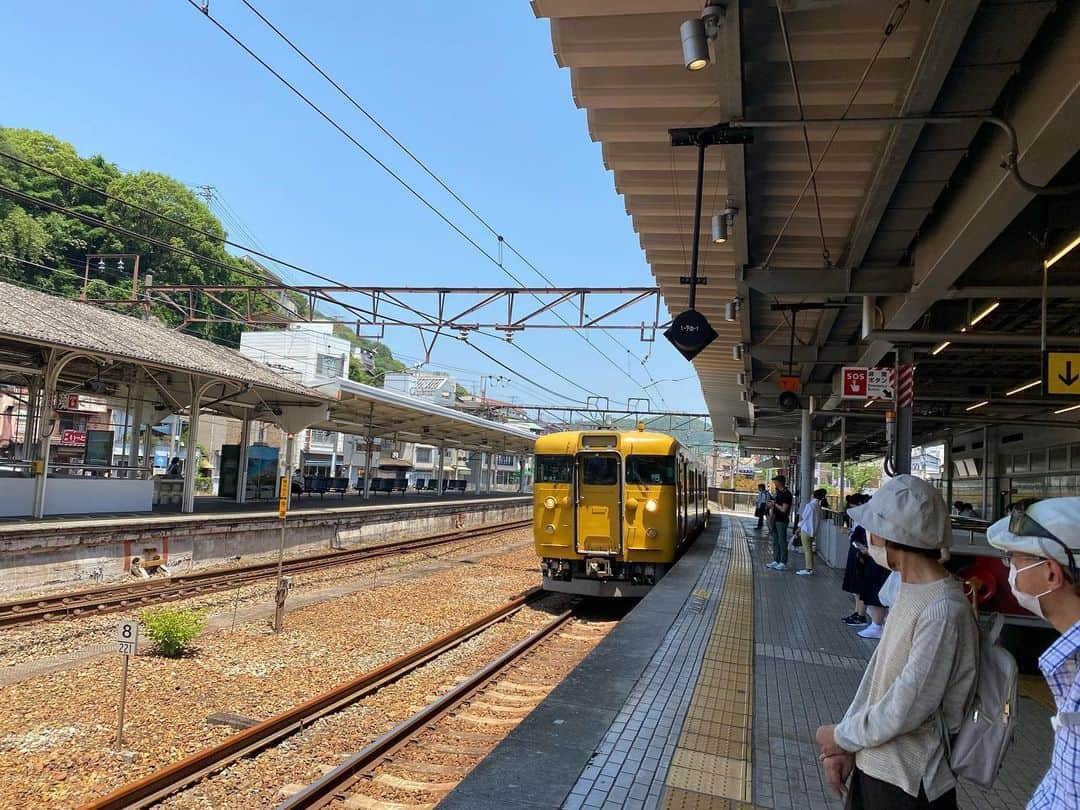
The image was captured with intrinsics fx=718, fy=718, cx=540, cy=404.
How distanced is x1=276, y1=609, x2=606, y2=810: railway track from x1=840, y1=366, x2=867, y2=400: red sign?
5283 mm

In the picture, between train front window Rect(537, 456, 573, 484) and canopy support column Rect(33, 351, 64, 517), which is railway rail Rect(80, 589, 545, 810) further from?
canopy support column Rect(33, 351, 64, 517)

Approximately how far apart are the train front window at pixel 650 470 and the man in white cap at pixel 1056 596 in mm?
8606

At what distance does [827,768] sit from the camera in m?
2.13

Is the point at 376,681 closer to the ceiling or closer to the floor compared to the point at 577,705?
closer to the floor

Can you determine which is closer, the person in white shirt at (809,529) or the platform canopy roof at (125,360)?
the person in white shirt at (809,529)

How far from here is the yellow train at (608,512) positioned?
10336 mm

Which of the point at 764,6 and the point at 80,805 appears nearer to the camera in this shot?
the point at 764,6

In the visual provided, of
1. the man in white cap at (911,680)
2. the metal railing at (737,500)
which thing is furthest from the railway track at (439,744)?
the metal railing at (737,500)

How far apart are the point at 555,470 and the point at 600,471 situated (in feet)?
2.26

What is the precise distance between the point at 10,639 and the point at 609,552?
7.37m

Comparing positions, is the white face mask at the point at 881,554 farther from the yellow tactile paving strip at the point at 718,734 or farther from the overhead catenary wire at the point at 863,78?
the overhead catenary wire at the point at 863,78

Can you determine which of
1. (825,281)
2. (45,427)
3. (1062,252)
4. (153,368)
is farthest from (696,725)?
(153,368)

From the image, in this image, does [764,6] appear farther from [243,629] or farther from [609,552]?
[243,629]

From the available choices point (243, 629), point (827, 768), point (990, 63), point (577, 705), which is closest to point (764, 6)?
point (990, 63)
